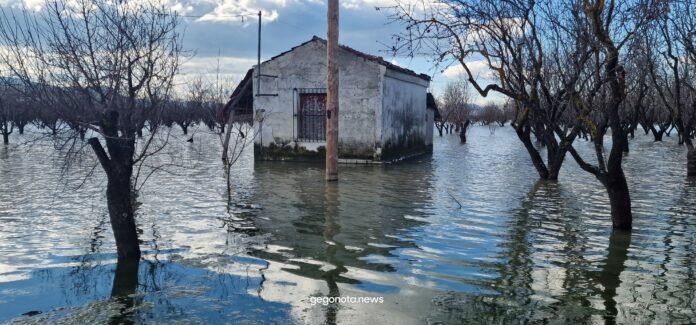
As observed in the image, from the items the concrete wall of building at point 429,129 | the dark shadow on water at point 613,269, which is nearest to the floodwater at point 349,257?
the dark shadow on water at point 613,269

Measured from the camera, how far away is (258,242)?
695cm

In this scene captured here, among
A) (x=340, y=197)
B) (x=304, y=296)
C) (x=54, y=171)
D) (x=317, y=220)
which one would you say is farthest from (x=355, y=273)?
(x=54, y=171)

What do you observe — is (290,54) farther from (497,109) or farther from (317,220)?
(497,109)

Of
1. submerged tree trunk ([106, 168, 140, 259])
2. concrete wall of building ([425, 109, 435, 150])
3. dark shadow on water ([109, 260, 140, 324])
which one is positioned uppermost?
concrete wall of building ([425, 109, 435, 150])

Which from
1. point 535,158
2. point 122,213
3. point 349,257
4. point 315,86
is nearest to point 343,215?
point 349,257

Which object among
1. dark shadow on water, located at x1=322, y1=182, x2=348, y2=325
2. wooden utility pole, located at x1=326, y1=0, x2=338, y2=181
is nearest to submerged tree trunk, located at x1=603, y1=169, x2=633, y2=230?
dark shadow on water, located at x1=322, y1=182, x2=348, y2=325

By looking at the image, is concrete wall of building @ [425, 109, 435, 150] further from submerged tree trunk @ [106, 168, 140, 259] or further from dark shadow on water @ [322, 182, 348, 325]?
submerged tree trunk @ [106, 168, 140, 259]

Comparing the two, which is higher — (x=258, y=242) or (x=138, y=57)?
(x=138, y=57)

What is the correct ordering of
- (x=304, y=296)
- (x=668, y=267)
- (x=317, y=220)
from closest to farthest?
(x=304, y=296) → (x=668, y=267) → (x=317, y=220)

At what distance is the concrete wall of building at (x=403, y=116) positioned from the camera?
18.2 m

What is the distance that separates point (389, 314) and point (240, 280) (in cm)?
163

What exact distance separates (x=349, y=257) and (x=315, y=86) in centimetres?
1230

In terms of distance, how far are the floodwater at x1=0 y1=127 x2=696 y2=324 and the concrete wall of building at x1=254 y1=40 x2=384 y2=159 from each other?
6147 mm

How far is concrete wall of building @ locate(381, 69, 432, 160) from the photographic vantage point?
18172 millimetres
